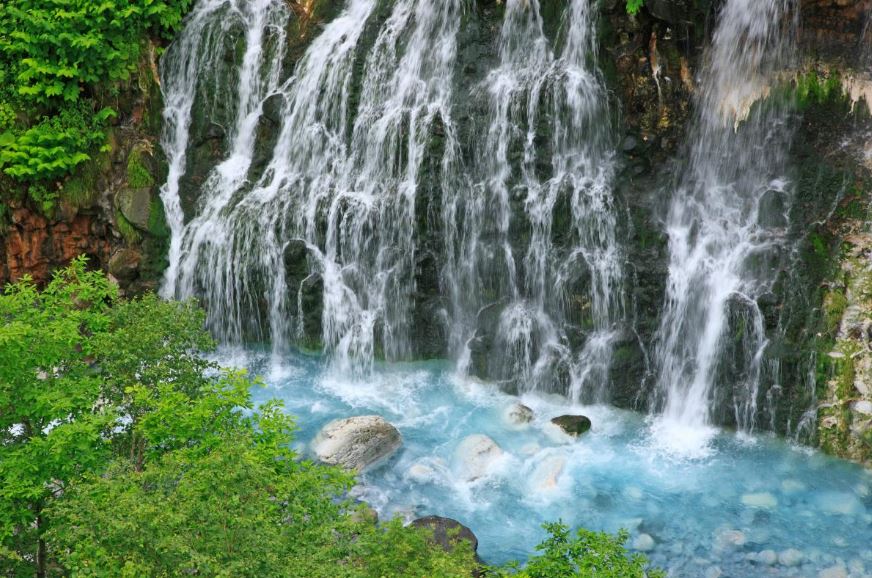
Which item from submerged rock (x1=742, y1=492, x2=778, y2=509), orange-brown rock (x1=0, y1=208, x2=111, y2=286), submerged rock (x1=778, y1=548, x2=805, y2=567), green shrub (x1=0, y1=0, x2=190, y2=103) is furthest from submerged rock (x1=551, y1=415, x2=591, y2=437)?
green shrub (x1=0, y1=0, x2=190, y2=103)

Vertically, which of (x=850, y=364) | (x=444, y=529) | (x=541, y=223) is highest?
(x=541, y=223)

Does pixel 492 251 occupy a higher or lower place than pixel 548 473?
higher

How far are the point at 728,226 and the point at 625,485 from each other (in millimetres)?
5923

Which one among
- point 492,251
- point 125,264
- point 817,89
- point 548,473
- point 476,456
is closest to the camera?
point 548,473

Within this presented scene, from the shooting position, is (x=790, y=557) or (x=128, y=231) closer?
(x=790, y=557)

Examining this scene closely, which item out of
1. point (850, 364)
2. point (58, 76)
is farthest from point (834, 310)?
point (58, 76)

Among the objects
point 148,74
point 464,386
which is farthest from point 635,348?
point 148,74

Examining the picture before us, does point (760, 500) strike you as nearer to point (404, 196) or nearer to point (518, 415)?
point (518, 415)

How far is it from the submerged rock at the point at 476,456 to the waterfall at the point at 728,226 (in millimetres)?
3792

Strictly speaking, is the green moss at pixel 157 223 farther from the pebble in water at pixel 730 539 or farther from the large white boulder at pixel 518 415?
the pebble in water at pixel 730 539

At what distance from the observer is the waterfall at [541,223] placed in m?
19.8

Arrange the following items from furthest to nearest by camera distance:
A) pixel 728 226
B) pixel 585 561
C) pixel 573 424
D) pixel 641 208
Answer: pixel 641 208 → pixel 728 226 → pixel 573 424 → pixel 585 561

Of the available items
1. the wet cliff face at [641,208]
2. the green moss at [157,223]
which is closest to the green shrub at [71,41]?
the wet cliff face at [641,208]

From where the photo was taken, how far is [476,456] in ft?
58.0
